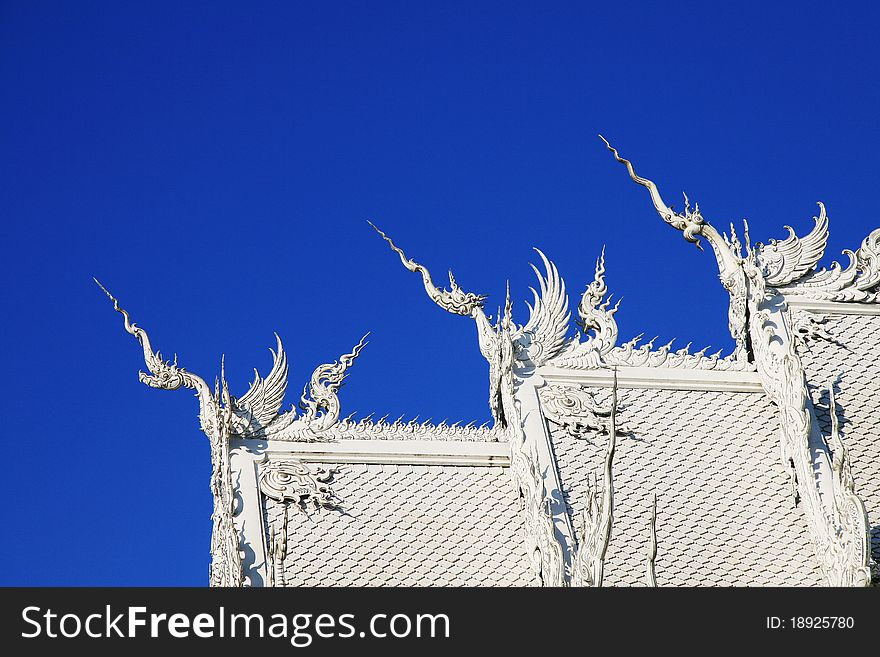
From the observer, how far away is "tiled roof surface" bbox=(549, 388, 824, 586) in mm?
19781

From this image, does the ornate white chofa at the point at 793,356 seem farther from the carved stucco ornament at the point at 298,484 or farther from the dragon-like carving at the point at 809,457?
the carved stucco ornament at the point at 298,484

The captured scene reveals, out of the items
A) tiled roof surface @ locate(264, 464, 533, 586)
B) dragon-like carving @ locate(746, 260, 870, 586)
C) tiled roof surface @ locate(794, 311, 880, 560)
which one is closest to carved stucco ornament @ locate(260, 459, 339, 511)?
tiled roof surface @ locate(264, 464, 533, 586)

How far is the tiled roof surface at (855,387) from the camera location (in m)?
20.7

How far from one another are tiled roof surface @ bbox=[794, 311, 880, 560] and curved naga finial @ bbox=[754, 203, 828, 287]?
828 millimetres

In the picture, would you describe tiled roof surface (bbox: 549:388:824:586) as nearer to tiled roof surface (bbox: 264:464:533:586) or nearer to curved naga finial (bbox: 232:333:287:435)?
tiled roof surface (bbox: 264:464:533:586)

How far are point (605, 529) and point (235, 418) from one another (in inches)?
228

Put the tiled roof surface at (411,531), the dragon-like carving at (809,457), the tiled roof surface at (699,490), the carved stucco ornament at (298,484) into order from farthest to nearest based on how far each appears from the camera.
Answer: the carved stucco ornament at (298,484) → the tiled roof surface at (699,490) → the tiled roof surface at (411,531) → the dragon-like carving at (809,457)

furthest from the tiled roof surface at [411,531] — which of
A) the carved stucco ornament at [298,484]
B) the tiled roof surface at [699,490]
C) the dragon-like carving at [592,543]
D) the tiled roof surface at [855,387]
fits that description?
the tiled roof surface at [855,387]

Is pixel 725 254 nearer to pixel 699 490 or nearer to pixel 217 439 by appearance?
pixel 699 490

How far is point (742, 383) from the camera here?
843 inches

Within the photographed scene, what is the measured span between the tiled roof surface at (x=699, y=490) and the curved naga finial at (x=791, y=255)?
5.86ft

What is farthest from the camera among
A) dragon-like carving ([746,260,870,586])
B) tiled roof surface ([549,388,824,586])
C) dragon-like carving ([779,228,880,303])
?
dragon-like carving ([779,228,880,303])
